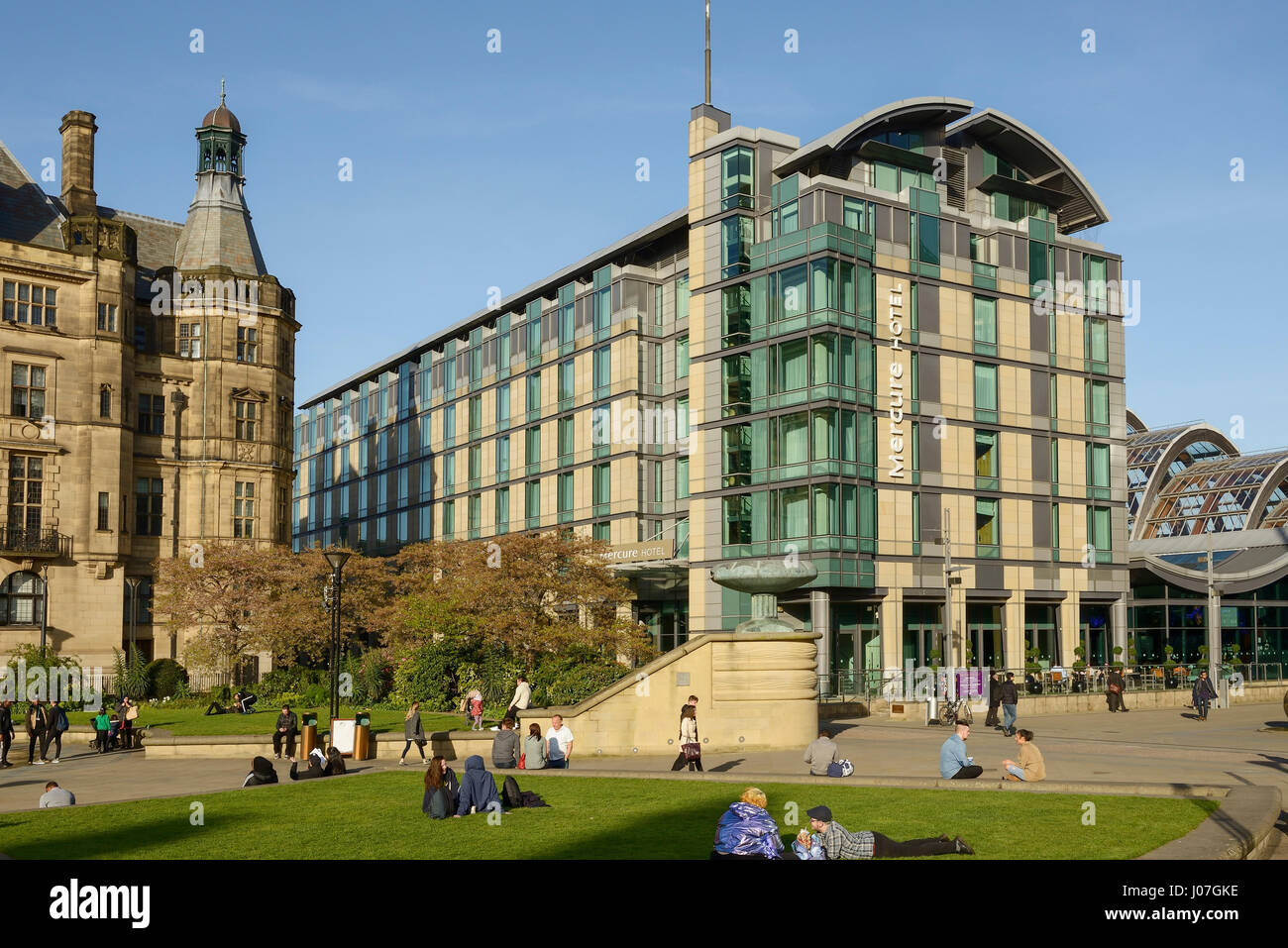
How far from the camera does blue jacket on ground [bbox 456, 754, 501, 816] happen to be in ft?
65.3

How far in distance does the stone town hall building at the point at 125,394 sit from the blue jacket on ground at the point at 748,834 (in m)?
46.1

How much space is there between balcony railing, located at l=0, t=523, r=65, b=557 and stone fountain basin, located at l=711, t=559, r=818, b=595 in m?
35.5


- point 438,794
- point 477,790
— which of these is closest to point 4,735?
point 438,794

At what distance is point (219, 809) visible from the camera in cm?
2119

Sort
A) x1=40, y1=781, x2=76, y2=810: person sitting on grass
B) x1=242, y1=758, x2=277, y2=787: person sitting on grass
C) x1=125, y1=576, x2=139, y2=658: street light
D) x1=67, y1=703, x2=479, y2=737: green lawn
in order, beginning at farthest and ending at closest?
x1=125, y1=576, x2=139, y2=658: street light
x1=67, y1=703, x2=479, y2=737: green lawn
x1=242, y1=758, x2=277, y2=787: person sitting on grass
x1=40, y1=781, x2=76, y2=810: person sitting on grass

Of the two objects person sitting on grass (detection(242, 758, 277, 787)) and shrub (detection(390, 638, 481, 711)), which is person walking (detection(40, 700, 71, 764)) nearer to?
person sitting on grass (detection(242, 758, 277, 787))

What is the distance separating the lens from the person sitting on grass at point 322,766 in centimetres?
2700

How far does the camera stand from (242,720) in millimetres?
40000

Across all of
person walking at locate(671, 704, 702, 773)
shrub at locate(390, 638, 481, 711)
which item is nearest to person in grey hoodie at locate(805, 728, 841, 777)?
person walking at locate(671, 704, 702, 773)

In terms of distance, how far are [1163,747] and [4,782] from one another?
91.6 feet

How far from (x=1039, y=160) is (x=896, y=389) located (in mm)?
16868
